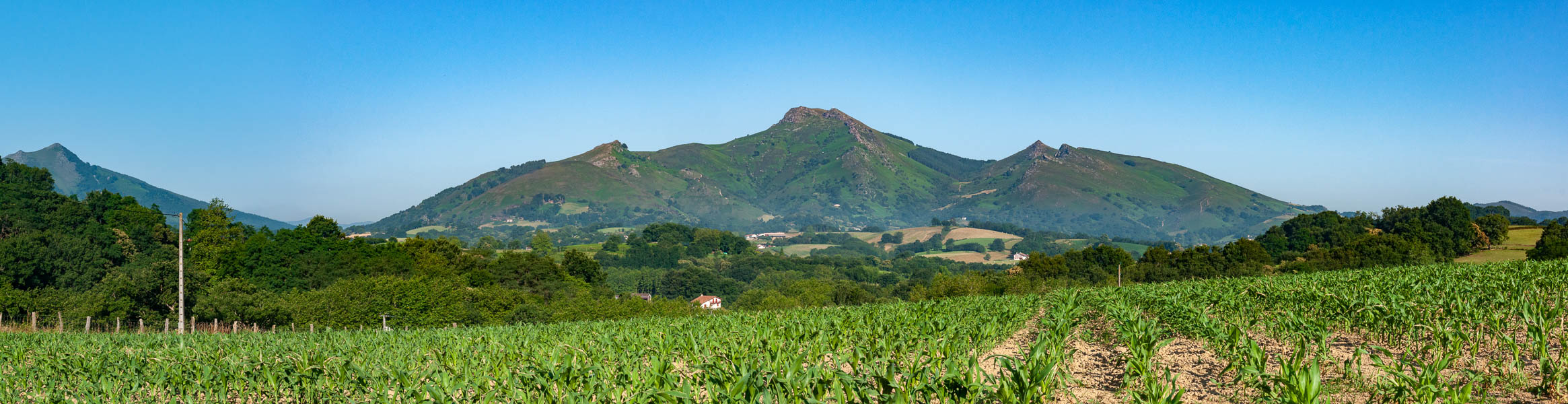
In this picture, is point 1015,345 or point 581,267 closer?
point 1015,345

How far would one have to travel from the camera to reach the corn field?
7.11 meters

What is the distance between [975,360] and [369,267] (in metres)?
92.6

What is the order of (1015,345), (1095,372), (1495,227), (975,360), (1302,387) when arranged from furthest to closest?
(1495,227) < (1015,345) < (1095,372) < (975,360) < (1302,387)

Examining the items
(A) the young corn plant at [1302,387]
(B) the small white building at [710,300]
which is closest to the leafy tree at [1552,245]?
(A) the young corn plant at [1302,387]

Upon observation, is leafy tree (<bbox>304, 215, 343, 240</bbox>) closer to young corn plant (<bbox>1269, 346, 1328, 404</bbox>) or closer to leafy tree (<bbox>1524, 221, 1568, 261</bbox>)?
young corn plant (<bbox>1269, 346, 1328, 404</bbox>)

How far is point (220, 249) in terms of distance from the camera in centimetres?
8400

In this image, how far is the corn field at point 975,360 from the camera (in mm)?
7105

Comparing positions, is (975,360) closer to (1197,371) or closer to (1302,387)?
(1302,387)

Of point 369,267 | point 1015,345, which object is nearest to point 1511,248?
point 1015,345

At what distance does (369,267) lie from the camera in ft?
284

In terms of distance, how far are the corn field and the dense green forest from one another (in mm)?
42747

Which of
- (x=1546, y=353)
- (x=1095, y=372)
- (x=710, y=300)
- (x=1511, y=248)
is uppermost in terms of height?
(x=1546, y=353)

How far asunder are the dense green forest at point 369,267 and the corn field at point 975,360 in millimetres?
42747

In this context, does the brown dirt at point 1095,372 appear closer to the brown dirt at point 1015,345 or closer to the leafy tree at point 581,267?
the brown dirt at point 1015,345
